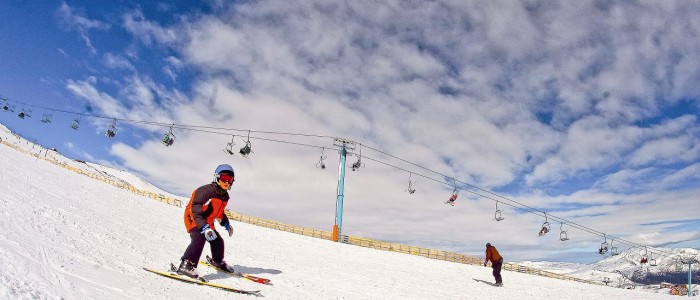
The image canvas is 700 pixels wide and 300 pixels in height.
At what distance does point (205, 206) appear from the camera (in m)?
6.16

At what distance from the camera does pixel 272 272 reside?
8.09 meters

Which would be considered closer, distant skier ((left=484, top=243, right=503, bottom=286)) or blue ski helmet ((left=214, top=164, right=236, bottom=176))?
blue ski helmet ((left=214, top=164, right=236, bottom=176))

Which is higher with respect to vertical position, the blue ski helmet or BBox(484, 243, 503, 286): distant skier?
the blue ski helmet

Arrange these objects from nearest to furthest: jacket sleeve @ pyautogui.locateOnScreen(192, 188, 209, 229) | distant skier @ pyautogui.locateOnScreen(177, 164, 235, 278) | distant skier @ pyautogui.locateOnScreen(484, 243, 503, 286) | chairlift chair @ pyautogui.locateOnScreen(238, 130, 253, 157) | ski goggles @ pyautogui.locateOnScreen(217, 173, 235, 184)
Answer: distant skier @ pyautogui.locateOnScreen(177, 164, 235, 278), jacket sleeve @ pyautogui.locateOnScreen(192, 188, 209, 229), ski goggles @ pyautogui.locateOnScreen(217, 173, 235, 184), distant skier @ pyautogui.locateOnScreen(484, 243, 503, 286), chairlift chair @ pyautogui.locateOnScreen(238, 130, 253, 157)

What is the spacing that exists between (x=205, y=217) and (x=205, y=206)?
0.19 meters

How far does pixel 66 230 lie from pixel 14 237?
6.51ft

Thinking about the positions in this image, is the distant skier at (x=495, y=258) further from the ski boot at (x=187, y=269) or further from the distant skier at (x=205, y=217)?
the ski boot at (x=187, y=269)

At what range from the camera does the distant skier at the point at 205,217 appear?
230 inches

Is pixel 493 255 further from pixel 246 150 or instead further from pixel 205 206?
pixel 246 150

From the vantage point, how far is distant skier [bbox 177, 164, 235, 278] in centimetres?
583

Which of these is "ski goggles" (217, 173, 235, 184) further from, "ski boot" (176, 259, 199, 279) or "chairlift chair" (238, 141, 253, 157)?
"chairlift chair" (238, 141, 253, 157)

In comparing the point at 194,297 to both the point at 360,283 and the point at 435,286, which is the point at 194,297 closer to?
the point at 360,283

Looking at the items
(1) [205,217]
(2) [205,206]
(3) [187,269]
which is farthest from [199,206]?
(3) [187,269]

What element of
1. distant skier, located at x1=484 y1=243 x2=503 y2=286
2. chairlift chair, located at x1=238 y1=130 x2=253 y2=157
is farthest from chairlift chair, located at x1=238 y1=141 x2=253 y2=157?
distant skier, located at x1=484 y1=243 x2=503 y2=286
